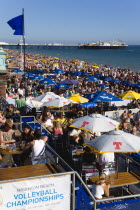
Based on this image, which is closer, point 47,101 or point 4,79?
point 4,79

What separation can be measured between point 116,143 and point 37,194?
10.3 ft

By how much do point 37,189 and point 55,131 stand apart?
5857 mm

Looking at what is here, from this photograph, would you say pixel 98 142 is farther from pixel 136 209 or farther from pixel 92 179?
pixel 136 209

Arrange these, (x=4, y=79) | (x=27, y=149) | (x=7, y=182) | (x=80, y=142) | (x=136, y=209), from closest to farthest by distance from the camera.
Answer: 1. (x=7, y=182)
2. (x=136, y=209)
3. (x=27, y=149)
4. (x=80, y=142)
5. (x=4, y=79)

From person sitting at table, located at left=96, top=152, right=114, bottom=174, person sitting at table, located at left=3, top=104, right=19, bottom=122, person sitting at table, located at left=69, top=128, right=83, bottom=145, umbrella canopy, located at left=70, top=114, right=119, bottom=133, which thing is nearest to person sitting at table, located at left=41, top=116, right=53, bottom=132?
person sitting at table, located at left=69, top=128, right=83, bottom=145

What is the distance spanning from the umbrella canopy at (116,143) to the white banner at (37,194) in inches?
96.2

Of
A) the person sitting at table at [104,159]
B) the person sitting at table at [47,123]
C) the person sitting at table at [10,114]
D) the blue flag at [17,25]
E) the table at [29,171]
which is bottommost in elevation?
the person sitting at table at [104,159]

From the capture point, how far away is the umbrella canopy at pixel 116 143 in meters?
6.91

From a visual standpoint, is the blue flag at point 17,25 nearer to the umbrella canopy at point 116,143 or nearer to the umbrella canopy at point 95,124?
the umbrella canopy at point 95,124

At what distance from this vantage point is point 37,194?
4355mm

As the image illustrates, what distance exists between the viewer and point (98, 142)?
724cm

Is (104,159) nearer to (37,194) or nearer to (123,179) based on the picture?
(123,179)

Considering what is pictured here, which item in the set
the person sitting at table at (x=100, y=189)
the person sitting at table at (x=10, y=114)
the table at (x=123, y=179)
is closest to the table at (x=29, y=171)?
the person sitting at table at (x=100, y=189)

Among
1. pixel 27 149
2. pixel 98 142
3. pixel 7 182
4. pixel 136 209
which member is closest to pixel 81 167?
pixel 98 142
